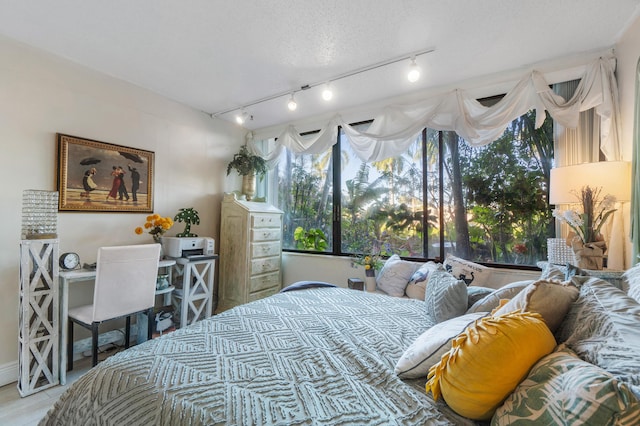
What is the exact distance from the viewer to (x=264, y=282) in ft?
11.7

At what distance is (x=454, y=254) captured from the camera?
2928mm

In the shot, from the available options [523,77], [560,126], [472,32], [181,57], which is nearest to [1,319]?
[181,57]

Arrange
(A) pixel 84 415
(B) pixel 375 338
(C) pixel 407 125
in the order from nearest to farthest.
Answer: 1. (A) pixel 84 415
2. (B) pixel 375 338
3. (C) pixel 407 125

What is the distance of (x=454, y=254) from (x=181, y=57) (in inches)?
123

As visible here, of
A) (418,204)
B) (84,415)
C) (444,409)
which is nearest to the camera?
(444,409)

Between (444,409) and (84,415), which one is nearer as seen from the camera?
(444,409)

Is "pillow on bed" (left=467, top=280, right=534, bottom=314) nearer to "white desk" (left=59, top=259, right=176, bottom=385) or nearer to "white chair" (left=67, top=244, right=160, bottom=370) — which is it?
"white chair" (left=67, top=244, right=160, bottom=370)

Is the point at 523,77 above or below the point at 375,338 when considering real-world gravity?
above

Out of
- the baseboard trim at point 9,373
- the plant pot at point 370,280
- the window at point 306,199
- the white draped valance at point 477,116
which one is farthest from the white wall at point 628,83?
the baseboard trim at point 9,373

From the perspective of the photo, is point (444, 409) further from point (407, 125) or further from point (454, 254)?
point (407, 125)

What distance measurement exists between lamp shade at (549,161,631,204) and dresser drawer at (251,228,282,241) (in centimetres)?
289

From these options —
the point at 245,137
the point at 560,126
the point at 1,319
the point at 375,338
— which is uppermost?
the point at 245,137

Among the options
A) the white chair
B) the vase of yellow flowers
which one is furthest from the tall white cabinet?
the white chair

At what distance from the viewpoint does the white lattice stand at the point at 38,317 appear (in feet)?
6.63
